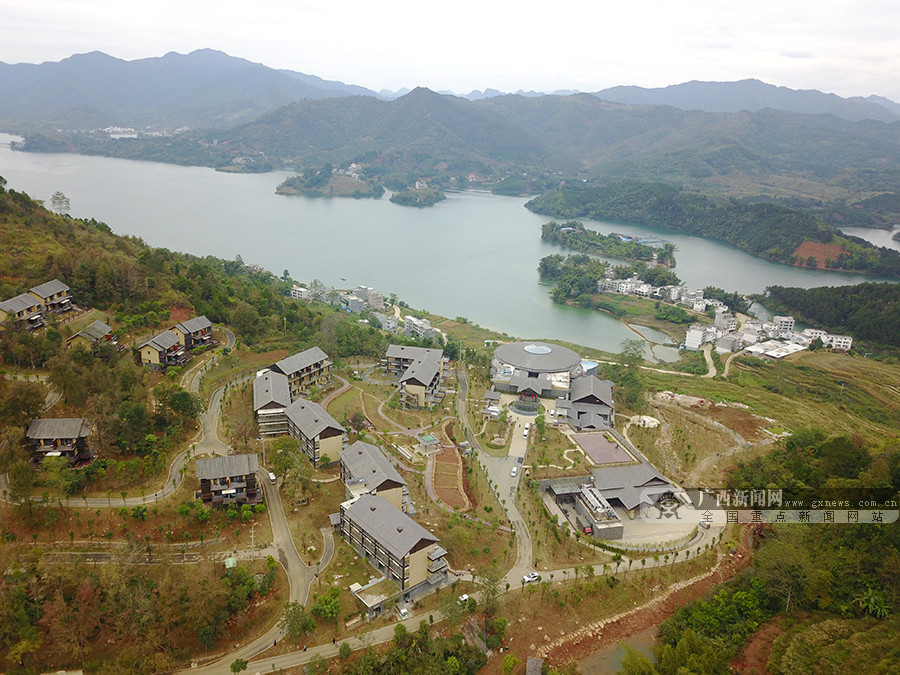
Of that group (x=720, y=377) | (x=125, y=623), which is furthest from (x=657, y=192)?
(x=125, y=623)

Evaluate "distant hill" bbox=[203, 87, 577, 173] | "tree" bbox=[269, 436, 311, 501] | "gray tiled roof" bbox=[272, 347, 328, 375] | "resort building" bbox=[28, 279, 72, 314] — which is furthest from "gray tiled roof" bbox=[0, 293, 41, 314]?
"distant hill" bbox=[203, 87, 577, 173]

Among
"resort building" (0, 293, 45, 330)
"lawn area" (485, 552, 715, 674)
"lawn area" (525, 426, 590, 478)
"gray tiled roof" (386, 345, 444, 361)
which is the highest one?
"resort building" (0, 293, 45, 330)

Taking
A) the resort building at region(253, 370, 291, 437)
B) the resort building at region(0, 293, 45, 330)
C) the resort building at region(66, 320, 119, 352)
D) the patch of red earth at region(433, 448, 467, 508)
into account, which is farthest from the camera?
the resort building at region(66, 320, 119, 352)

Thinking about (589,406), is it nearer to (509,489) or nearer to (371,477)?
(509,489)

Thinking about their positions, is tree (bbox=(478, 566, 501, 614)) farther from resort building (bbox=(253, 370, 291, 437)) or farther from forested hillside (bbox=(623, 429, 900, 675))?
resort building (bbox=(253, 370, 291, 437))

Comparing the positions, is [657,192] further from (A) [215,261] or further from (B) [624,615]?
(B) [624,615]
